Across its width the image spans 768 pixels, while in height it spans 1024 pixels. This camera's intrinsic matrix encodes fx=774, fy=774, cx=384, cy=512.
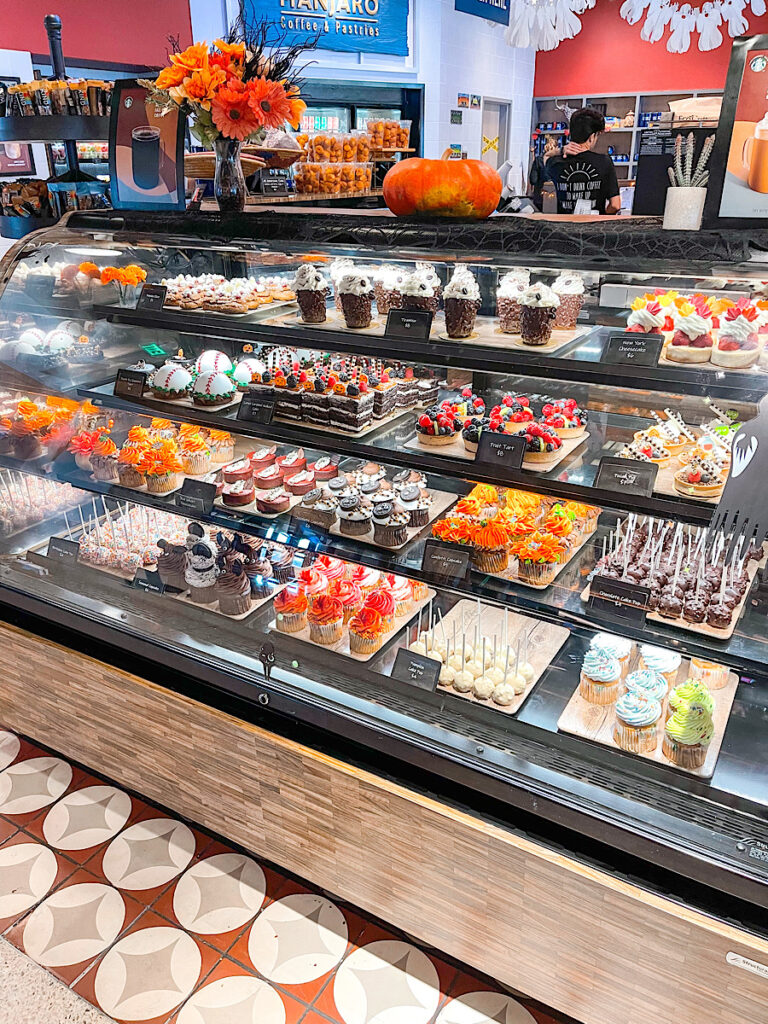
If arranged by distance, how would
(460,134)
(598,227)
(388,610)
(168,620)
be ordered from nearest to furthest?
(598,227) → (388,610) → (168,620) → (460,134)

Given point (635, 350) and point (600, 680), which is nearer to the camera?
point (635, 350)

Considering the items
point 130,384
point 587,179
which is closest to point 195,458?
point 130,384

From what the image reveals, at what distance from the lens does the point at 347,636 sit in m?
2.90

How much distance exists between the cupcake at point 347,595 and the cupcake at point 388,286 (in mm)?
1069

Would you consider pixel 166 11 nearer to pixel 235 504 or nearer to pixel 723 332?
pixel 235 504

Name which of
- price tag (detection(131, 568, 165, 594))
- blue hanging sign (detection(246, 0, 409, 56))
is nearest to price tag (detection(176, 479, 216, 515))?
price tag (detection(131, 568, 165, 594))

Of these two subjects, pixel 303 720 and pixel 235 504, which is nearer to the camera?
pixel 303 720

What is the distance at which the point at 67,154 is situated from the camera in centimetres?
360

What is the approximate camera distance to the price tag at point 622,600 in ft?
7.77

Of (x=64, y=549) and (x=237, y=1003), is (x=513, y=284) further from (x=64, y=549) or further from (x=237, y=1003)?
(x=237, y=1003)

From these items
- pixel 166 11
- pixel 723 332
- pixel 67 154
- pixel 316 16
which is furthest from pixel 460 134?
pixel 723 332

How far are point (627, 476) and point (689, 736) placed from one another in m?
0.77

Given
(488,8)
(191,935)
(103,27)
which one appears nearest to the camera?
(191,935)

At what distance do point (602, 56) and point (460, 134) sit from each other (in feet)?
10.8
